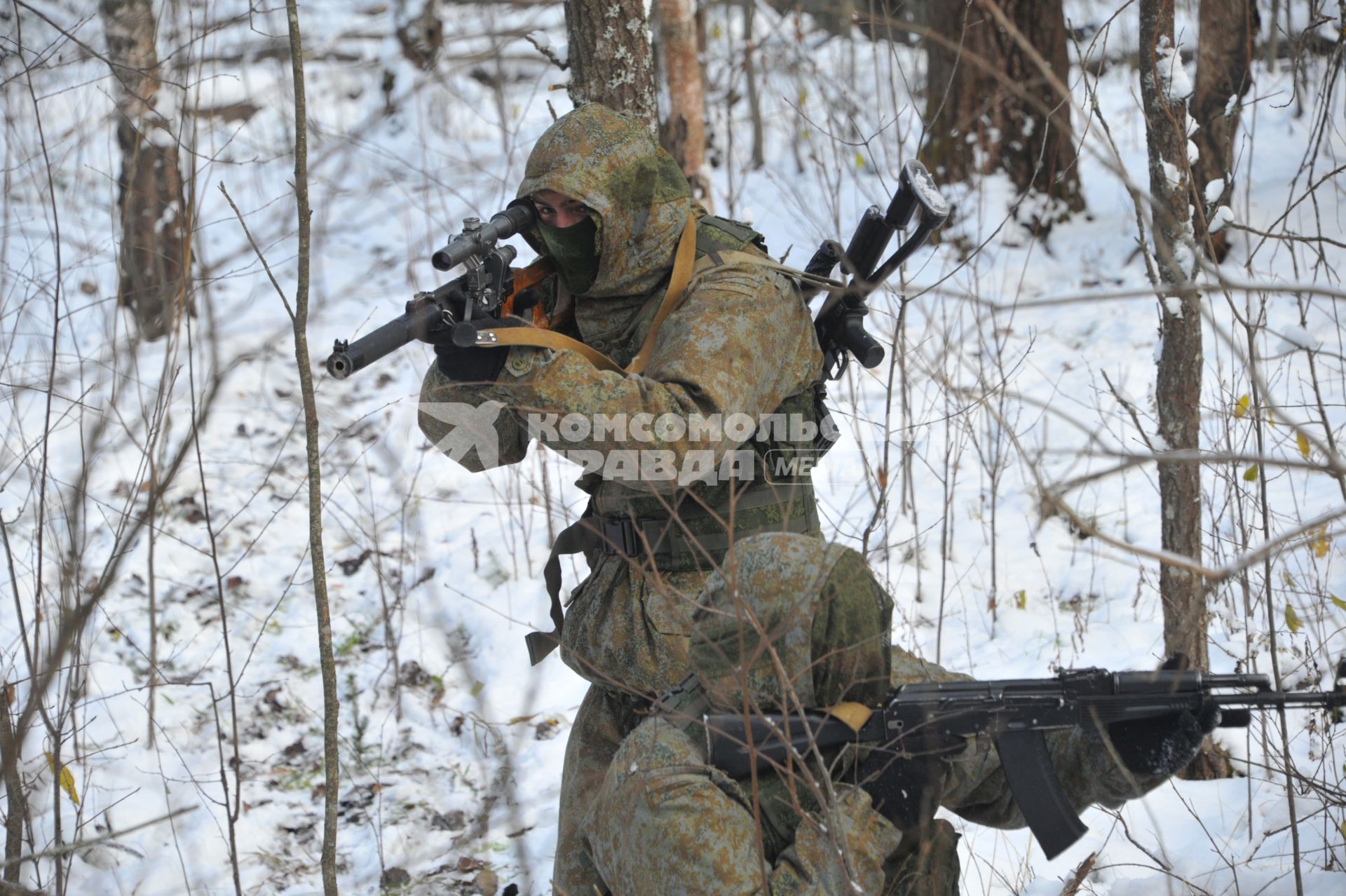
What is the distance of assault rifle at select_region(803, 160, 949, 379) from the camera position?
8.35 ft

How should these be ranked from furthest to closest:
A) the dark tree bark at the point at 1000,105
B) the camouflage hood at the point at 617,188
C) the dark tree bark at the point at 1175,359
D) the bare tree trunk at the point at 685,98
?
the dark tree bark at the point at 1000,105 < the bare tree trunk at the point at 685,98 < the dark tree bark at the point at 1175,359 < the camouflage hood at the point at 617,188

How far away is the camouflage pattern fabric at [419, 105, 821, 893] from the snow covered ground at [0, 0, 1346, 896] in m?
0.28

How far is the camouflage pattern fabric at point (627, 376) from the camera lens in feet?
7.59

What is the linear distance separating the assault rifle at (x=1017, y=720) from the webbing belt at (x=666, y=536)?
1.63 ft

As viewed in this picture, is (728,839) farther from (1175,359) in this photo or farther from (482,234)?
(1175,359)

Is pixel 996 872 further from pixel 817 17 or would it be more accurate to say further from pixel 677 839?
pixel 817 17

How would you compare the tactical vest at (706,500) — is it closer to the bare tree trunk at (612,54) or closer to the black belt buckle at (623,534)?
the black belt buckle at (623,534)

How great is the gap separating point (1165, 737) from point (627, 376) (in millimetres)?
1213

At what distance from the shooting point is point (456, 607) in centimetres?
464

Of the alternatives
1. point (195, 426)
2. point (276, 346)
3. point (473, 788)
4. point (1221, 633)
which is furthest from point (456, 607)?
point (195, 426)

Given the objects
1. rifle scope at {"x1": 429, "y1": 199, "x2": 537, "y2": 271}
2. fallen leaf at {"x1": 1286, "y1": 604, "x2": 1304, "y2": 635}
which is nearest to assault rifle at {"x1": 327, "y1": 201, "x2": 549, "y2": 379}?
rifle scope at {"x1": 429, "y1": 199, "x2": 537, "y2": 271}

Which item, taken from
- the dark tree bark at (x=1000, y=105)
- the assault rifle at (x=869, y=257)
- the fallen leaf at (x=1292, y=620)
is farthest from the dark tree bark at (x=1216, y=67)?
the assault rifle at (x=869, y=257)

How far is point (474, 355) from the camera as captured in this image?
2.32m

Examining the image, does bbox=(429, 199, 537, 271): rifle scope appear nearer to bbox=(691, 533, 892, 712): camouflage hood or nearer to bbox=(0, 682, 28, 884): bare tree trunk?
bbox=(691, 533, 892, 712): camouflage hood
